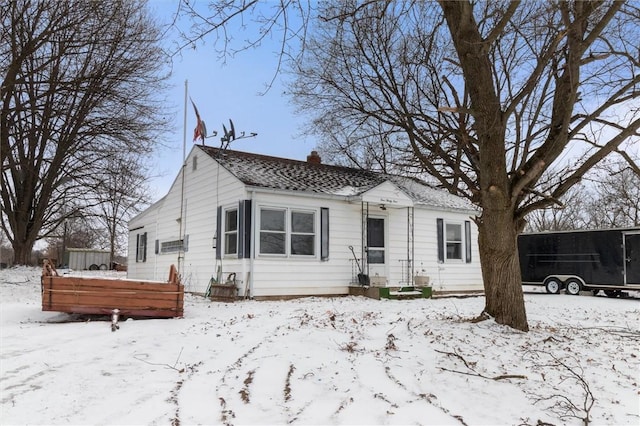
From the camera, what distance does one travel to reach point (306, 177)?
1362 cm

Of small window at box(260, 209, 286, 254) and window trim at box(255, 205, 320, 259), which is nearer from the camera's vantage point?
window trim at box(255, 205, 320, 259)

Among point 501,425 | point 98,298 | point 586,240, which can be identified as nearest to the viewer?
point 501,425

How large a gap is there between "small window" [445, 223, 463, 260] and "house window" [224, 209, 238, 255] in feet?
23.6

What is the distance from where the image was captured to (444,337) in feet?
20.7

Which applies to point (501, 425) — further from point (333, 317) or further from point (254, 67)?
point (254, 67)

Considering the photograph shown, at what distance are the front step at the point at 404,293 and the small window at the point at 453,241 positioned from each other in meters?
2.58

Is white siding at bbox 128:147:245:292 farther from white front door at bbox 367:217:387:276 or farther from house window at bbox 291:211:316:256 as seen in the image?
white front door at bbox 367:217:387:276

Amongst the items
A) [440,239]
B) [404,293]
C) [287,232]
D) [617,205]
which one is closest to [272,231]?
[287,232]

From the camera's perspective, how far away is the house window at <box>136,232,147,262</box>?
17719 millimetres

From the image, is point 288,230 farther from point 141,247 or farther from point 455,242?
point 141,247

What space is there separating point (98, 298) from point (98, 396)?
13.9 feet

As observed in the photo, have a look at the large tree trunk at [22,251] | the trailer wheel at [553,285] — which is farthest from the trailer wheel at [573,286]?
the large tree trunk at [22,251]

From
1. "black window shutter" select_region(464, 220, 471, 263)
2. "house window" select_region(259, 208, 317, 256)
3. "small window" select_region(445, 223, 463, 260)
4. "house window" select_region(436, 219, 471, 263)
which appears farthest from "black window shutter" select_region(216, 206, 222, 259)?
"black window shutter" select_region(464, 220, 471, 263)

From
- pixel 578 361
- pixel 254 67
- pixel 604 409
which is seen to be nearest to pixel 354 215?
pixel 254 67
